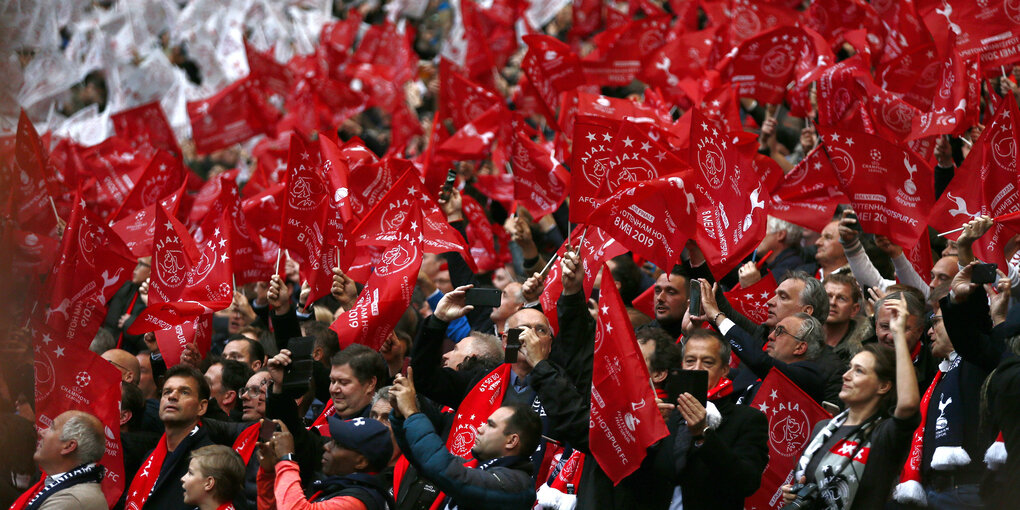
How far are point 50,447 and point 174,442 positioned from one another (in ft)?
2.24

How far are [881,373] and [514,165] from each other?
4.37m

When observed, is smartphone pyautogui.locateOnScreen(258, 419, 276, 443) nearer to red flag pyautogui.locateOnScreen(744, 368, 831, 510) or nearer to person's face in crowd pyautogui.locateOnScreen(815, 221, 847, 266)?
red flag pyautogui.locateOnScreen(744, 368, 831, 510)

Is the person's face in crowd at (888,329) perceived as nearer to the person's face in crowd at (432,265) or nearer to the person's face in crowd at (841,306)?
the person's face in crowd at (841,306)

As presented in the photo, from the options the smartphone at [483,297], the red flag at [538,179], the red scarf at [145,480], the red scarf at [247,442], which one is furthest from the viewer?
the red flag at [538,179]

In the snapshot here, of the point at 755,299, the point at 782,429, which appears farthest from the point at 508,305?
the point at 782,429

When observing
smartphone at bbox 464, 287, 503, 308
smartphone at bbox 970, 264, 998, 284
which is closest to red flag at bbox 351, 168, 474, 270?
smartphone at bbox 464, 287, 503, 308

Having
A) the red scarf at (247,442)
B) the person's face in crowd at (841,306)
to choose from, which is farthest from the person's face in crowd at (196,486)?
the person's face in crowd at (841,306)

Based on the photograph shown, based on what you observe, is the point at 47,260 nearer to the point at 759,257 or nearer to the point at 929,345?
the point at 759,257

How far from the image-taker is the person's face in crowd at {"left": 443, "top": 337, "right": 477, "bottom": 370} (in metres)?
6.82

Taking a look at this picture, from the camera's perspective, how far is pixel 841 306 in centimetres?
685

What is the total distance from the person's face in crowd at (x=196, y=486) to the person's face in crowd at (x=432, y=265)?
3.93 metres

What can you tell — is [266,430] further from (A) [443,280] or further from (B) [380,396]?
(A) [443,280]

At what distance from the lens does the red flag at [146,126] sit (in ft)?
43.4

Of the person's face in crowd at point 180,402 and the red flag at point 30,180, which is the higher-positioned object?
the person's face in crowd at point 180,402
